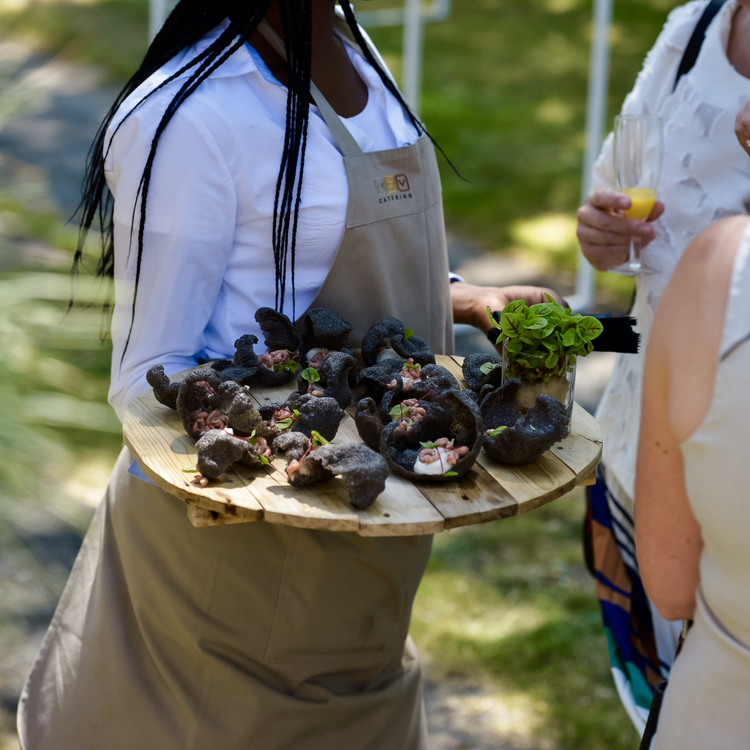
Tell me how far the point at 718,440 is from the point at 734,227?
24cm

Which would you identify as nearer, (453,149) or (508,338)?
(508,338)

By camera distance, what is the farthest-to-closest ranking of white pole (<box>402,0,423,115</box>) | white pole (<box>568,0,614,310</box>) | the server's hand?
1. white pole (<box>402,0,423,115</box>)
2. white pole (<box>568,0,614,310</box>)
3. the server's hand

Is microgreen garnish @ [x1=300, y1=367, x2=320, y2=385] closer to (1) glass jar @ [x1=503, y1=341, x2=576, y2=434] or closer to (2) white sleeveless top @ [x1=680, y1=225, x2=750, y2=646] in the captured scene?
(1) glass jar @ [x1=503, y1=341, x2=576, y2=434]

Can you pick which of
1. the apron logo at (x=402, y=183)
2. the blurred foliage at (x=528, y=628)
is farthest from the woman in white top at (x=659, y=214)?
the apron logo at (x=402, y=183)

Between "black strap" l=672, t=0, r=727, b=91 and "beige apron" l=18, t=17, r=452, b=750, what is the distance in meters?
0.70

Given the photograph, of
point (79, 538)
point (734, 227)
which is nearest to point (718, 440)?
point (734, 227)

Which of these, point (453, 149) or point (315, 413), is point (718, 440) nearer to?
point (315, 413)

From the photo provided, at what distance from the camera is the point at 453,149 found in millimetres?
6301

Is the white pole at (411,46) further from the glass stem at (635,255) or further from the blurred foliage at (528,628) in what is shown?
the glass stem at (635,255)

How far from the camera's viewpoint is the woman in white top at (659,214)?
5.84ft

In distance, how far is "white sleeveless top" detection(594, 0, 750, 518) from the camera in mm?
1769

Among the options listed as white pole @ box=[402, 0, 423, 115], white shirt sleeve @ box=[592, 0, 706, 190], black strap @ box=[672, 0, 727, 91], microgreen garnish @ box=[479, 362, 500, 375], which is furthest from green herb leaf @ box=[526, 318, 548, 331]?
white pole @ box=[402, 0, 423, 115]

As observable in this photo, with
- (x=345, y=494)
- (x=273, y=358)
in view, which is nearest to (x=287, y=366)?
(x=273, y=358)

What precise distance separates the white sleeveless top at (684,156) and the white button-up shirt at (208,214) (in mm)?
838
